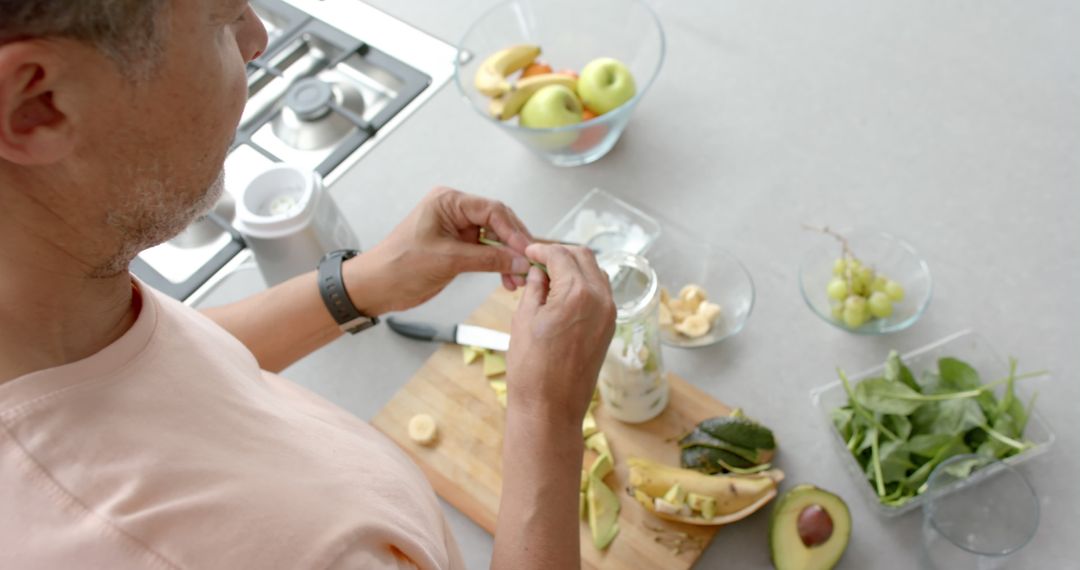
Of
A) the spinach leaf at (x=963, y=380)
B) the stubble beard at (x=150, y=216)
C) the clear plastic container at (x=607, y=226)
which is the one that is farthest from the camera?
the clear plastic container at (x=607, y=226)

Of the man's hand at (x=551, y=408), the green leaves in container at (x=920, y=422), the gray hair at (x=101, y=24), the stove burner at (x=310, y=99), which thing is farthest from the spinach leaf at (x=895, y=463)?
the stove burner at (x=310, y=99)

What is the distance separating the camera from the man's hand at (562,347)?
0.91 m

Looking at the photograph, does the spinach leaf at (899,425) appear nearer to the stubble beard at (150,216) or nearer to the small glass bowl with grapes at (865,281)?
the small glass bowl with grapes at (865,281)

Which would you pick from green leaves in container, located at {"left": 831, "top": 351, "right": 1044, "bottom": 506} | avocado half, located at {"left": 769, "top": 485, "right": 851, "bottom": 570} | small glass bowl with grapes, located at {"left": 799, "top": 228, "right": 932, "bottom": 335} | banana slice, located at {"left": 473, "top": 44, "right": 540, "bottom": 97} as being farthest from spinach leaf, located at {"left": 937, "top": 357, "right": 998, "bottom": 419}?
banana slice, located at {"left": 473, "top": 44, "right": 540, "bottom": 97}

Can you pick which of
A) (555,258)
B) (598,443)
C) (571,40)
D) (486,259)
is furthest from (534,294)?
(571,40)

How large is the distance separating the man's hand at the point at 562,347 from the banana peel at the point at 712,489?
18 cm

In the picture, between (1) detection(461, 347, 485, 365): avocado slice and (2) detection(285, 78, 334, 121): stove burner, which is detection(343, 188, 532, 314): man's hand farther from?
(2) detection(285, 78, 334, 121): stove burner

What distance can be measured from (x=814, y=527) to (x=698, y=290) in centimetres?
37

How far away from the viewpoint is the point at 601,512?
1.06 m

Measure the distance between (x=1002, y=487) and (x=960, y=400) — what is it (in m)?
0.11

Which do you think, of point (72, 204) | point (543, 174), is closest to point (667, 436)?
point (543, 174)

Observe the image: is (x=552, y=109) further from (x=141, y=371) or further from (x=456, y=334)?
(x=141, y=371)

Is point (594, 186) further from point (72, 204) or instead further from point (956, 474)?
point (72, 204)

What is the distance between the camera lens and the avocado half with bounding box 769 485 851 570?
39.0 inches
